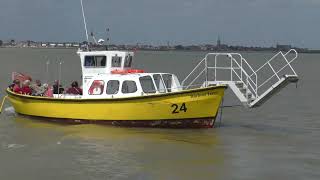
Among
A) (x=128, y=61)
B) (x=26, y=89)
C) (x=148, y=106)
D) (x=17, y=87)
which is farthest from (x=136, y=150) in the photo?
(x=17, y=87)

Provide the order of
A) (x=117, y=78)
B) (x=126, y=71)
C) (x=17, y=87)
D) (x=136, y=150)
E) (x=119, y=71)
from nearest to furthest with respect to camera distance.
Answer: (x=136, y=150) → (x=117, y=78) → (x=126, y=71) → (x=119, y=71) → (x=17, y=87)

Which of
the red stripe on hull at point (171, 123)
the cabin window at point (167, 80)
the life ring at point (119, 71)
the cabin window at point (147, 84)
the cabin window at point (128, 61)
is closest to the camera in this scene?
the red stripe on hull at point (171, 123)

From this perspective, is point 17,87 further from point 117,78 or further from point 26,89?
point 117,78

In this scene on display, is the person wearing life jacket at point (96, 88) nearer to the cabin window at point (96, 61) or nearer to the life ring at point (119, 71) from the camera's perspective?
the life ring at point (119, 71)

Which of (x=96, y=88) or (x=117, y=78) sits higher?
(x=117, y=78)

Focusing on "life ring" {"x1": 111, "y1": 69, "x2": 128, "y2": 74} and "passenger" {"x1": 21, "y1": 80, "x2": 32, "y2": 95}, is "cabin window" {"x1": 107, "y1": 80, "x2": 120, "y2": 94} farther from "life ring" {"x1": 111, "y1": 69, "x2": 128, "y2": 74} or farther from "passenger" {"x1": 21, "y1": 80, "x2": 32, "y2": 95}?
"passenger" {"x1": 21, "y1": 80, "x2": 32, "y2": 95}

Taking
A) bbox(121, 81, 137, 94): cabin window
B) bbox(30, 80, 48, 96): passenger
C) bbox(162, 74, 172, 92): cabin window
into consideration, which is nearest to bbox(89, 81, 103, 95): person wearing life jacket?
bbox(121, 81, 137, 94): cabin window

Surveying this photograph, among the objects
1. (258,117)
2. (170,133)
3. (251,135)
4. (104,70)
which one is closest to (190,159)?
(170,133)

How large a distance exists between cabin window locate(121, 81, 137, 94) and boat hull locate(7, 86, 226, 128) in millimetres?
653

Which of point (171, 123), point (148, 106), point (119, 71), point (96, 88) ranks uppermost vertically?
point (119, 71)

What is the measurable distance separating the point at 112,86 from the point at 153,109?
2130 millimetres

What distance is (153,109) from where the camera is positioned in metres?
22.1

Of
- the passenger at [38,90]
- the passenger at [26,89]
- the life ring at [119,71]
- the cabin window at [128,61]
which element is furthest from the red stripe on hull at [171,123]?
the passenger at [26,89]

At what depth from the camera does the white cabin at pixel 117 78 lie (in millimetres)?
22703
